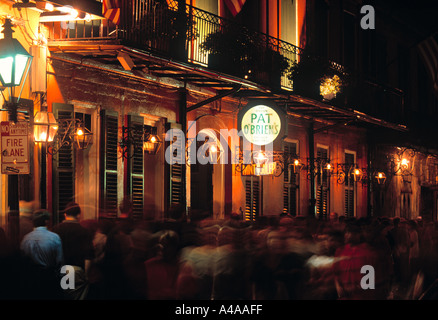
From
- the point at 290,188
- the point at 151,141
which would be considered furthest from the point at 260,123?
the point at 290,188

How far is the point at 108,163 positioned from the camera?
13.4 m

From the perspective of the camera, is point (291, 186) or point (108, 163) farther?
point (291, 186)

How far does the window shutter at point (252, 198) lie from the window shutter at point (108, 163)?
16.5 feet

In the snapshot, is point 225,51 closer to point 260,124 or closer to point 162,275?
point 260,124

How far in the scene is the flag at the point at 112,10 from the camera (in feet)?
39.6

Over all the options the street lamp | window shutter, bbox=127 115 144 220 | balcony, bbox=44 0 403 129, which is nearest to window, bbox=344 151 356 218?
balcony, bbox=44 0 403 129

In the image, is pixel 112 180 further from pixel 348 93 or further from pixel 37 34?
pixel 348 93

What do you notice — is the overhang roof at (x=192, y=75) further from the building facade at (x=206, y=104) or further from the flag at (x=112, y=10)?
the flag at (x=112, y=10)

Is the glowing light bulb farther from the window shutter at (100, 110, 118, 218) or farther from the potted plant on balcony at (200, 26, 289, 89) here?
the potted plant on balcony at (200, 26, 289, 89)

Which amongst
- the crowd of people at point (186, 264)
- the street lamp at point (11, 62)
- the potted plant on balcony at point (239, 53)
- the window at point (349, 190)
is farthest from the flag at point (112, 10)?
the window at point (349, 190)

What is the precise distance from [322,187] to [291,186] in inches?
62.6

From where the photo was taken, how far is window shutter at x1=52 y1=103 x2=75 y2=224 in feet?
39.9

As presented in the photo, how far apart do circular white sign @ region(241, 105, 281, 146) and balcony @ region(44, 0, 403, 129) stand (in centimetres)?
57

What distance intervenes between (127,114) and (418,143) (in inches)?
601
